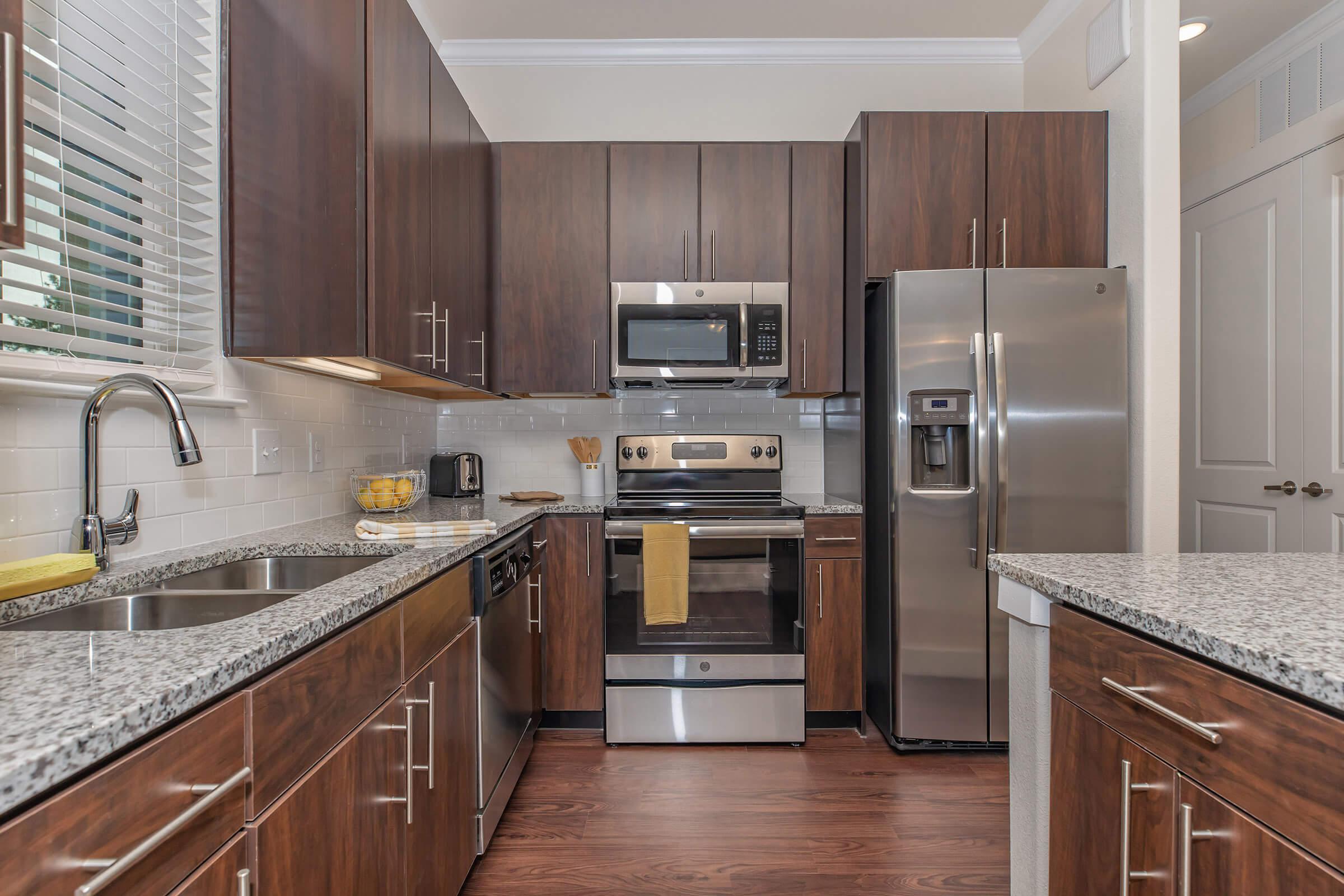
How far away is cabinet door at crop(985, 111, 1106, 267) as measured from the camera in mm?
2395

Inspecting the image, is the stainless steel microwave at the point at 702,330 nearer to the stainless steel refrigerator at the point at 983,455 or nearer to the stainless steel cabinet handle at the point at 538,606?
the stainless steel refrigerator at the point at 983,455

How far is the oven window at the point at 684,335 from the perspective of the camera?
2605 mm

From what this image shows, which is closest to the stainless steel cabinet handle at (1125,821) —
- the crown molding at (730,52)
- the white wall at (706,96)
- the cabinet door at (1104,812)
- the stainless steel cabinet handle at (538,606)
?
the cabinet door at (1104,812)

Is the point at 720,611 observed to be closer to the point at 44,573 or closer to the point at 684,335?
the point at 684,335

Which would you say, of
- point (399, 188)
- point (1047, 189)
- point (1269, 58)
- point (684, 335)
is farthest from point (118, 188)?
point (1269, 58)

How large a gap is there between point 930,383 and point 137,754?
2222 mm

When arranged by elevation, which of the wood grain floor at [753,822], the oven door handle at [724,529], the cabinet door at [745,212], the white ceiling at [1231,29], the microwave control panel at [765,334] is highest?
the white ceiling at [1231,29]

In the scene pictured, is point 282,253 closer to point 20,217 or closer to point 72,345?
point 72,345

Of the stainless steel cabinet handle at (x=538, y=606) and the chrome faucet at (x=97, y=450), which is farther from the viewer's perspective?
the stainless steel cabinet handle at (x=538, y=606)

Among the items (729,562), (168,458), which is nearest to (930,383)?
(729,562)

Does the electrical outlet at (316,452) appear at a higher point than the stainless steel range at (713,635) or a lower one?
higher

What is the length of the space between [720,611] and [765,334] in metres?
1.12

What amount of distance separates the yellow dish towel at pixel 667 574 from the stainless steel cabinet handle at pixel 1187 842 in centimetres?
169

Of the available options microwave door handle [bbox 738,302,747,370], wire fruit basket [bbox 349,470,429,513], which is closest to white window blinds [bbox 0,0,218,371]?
wire fruit basket [bbox 349,470,429,513]
